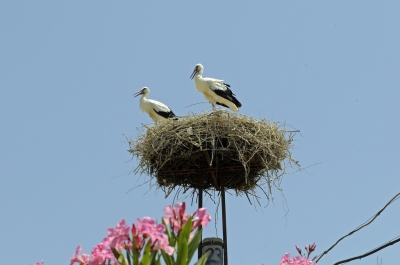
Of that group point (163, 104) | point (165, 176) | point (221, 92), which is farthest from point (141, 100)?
point (165, 176)

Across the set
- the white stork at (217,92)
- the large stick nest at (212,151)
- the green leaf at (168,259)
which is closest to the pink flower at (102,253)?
the green leaf at (168,259)

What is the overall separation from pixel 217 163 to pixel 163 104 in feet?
9.89

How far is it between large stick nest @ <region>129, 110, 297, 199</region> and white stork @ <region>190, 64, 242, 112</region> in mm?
1554

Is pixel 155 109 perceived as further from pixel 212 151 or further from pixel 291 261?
pixel 291 261

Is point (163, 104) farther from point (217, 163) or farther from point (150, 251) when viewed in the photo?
point (150, 251)

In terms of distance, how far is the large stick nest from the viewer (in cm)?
683

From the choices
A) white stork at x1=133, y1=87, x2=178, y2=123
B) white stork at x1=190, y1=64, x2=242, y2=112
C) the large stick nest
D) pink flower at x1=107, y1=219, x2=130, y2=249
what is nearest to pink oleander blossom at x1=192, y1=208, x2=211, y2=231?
pink flower at x1=107, y1=219, x2=130, y2=249

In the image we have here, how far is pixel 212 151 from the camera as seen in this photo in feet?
21.7

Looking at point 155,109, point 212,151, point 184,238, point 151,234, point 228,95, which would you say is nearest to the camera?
point 151,234

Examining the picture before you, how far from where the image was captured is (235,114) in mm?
7215

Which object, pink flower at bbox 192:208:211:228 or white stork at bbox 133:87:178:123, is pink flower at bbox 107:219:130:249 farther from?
white stork at bbox 133:87:178:123

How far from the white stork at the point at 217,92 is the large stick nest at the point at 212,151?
1.55 meters

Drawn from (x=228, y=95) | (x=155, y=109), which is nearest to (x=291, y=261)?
(x=228, y=95)

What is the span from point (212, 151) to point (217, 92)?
2.33 metres
